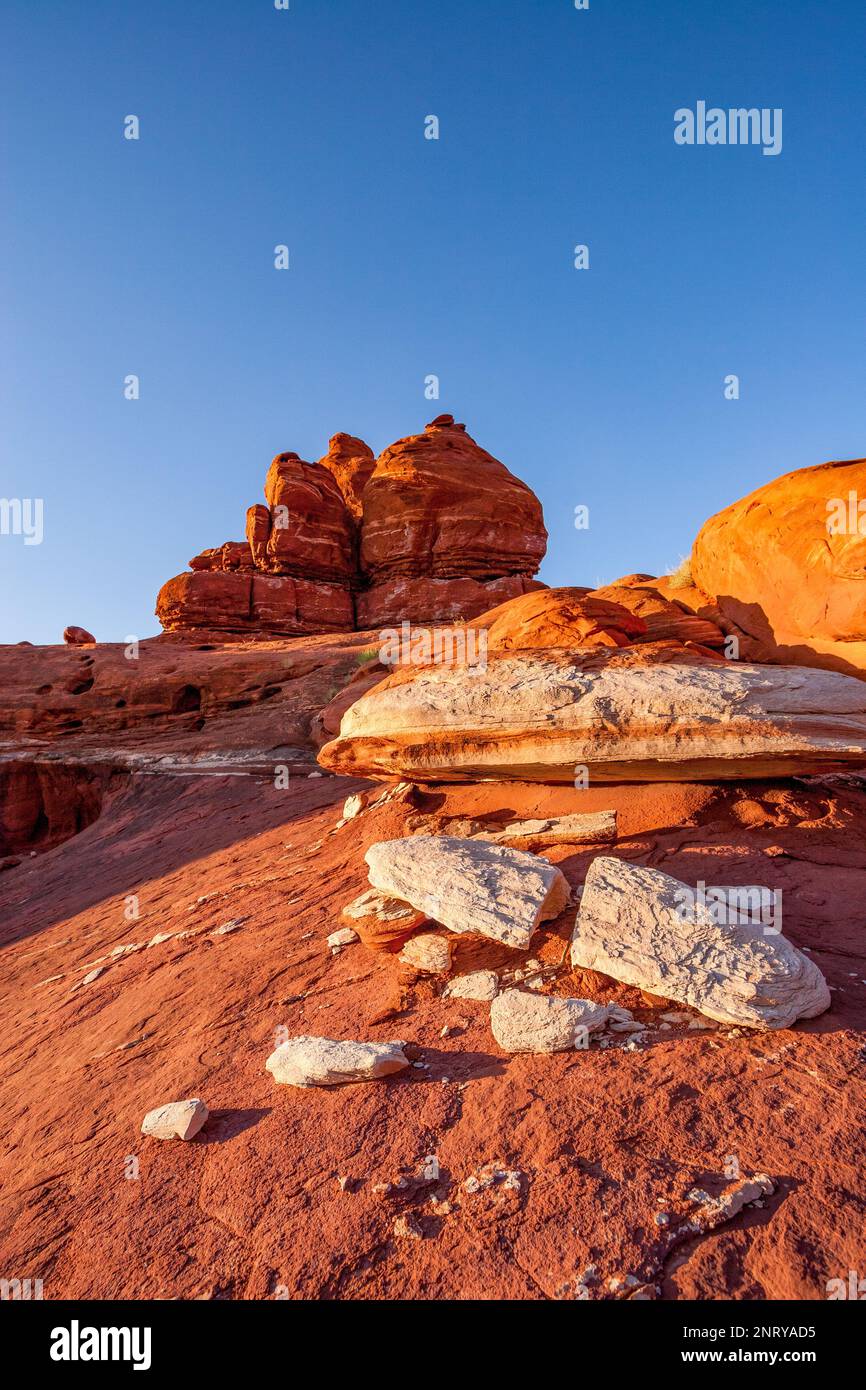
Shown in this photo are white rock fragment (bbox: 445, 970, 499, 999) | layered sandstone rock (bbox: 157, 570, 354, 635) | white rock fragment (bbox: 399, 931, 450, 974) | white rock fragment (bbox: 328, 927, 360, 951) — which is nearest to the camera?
white rock fragment (bbox: 445, 970, 499, 999)

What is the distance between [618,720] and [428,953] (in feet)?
7.18

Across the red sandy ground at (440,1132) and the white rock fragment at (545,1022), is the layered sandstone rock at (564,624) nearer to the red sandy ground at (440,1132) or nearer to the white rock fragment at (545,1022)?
the red sandy ground at (440,1132)

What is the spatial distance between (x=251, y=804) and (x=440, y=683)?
560 centimetres

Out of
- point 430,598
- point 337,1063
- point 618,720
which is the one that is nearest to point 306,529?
point 430,598

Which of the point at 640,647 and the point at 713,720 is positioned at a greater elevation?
the point at 640,647

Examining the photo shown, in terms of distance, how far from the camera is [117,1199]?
8.09 feet

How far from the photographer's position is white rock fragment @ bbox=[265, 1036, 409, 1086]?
2740mm

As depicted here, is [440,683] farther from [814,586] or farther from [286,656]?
[286,656]

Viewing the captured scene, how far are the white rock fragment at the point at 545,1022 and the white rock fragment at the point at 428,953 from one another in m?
0.58

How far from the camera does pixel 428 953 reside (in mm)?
3549

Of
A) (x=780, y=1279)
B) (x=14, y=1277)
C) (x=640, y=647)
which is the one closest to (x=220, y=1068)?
(x=14, y=1277)

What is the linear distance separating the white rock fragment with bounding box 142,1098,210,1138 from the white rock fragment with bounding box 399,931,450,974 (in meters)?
1.26

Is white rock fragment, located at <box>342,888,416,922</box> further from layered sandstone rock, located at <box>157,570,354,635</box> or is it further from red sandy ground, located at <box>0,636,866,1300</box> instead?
layered sandstone rock, located at <box>157,570,354,635</box>

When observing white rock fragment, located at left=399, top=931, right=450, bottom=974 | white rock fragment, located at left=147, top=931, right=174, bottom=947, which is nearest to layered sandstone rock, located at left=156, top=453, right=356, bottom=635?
white rock fragment, located at left=147, top=931, right=174, bottom=947
